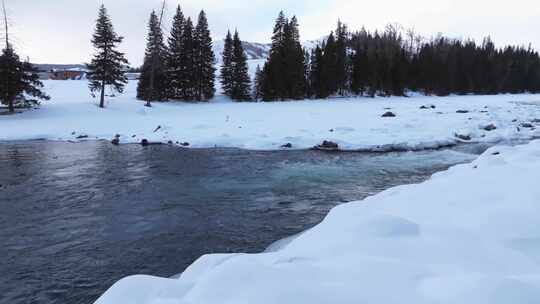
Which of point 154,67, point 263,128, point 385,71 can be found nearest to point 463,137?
point 263,128

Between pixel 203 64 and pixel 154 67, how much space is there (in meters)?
9.03

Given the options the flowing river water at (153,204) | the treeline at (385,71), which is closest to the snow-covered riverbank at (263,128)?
the flowing river water at (153,204)

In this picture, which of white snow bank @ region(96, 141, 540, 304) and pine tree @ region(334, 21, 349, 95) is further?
pine tree @ region(334, 21, 349, 95)

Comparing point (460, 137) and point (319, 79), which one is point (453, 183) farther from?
point (319, 79)

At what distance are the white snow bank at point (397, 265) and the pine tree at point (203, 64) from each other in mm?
41319

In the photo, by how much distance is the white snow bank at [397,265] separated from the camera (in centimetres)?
266

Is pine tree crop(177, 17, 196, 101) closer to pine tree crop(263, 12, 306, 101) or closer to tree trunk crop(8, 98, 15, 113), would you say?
pine tree crop(263, 12, 306, 101)

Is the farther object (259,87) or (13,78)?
(259,87)

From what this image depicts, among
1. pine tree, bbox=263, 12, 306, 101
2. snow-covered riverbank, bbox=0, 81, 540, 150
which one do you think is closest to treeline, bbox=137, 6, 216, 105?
pine tree, bbox=263, 12, 306, 101

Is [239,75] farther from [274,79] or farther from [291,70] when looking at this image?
[291,70]

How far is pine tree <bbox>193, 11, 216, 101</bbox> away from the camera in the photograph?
44.2 m

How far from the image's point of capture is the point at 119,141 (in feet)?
65.8

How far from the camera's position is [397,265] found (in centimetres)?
321

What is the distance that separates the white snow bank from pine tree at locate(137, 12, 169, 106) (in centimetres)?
3363
